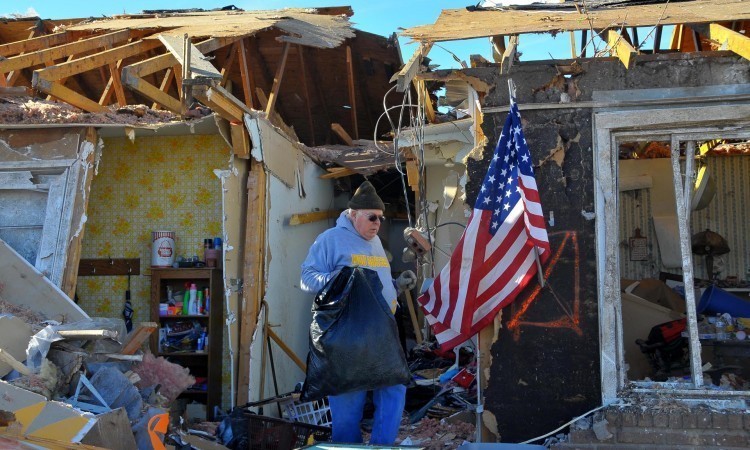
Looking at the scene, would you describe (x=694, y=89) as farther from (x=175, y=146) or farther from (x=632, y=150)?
(x=175, y=146)

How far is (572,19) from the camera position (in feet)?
22.4

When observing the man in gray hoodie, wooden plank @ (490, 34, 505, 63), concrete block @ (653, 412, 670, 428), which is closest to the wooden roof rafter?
the man in gray hoodie

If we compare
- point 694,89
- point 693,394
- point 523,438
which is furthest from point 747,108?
point 523,438

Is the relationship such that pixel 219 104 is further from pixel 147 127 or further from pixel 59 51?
pixel 59 51

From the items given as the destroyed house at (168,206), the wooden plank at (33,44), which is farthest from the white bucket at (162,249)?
the wooden plank at (33,44)

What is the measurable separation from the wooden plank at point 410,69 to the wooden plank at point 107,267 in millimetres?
4076

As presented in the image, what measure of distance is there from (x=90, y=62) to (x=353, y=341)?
467 cm

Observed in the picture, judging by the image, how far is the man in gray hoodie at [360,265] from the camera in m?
5.54

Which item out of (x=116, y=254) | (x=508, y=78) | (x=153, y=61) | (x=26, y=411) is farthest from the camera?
(x=116, y=254)

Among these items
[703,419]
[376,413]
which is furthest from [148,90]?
[703,419]

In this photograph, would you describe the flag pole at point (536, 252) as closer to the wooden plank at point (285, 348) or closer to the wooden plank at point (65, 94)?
the wooden plank at point (285, 348)

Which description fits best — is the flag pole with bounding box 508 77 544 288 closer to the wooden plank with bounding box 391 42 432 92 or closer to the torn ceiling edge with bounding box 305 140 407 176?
the wooden plank with bounding box 391 42 432 92

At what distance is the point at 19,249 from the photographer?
774 centimetres

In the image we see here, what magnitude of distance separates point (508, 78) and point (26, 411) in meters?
4.21
